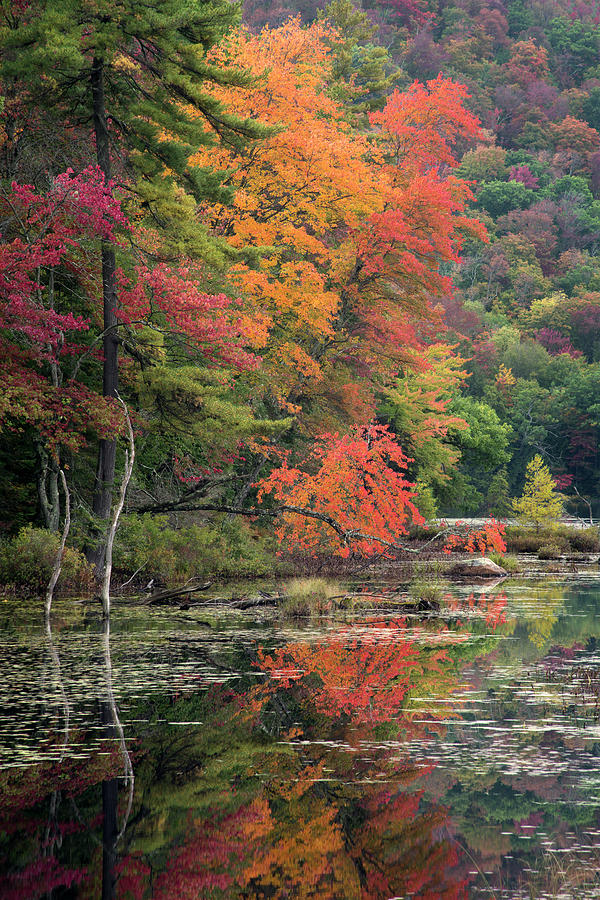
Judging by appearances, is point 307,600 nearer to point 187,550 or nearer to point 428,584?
point 428,584

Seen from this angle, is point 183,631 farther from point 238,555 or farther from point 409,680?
point 238,555

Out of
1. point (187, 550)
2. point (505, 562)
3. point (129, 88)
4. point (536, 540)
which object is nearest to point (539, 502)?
point (536, 540)

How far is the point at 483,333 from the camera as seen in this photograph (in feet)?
205

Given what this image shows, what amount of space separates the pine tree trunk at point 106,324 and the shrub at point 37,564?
107 cm

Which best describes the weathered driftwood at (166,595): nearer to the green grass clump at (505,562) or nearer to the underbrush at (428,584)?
the underbrush at (428,584)

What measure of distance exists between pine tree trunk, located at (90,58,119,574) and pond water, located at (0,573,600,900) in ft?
20.0

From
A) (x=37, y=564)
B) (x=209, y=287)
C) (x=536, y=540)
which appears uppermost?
(x=209, y=287)

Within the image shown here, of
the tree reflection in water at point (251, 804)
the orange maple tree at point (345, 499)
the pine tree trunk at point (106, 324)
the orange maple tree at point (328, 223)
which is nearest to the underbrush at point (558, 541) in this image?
the orange maple tree at point (328, 223)

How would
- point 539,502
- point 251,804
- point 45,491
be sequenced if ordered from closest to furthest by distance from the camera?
point 251,804 → point 45,491 → point 539,502

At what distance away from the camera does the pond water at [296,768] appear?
17.1 feet

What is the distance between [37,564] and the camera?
1822 centimetres

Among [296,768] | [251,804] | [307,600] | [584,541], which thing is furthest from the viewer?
[584,541]

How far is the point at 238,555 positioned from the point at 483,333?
41.6m

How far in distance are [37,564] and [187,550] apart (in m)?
4.69
